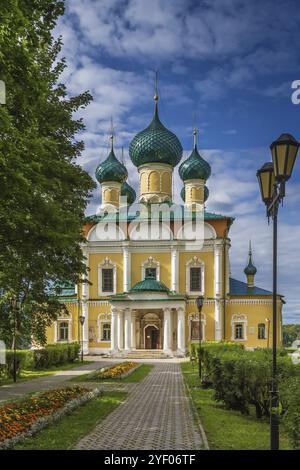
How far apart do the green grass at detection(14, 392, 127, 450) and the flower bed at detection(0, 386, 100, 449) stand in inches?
4.7

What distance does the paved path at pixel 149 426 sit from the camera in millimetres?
7641

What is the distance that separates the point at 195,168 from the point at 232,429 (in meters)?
33.3

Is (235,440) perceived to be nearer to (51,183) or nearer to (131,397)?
(131,397)

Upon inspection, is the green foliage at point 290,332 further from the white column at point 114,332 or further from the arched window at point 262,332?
the white column at point 114,332

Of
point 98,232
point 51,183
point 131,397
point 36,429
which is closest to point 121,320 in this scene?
point 98,232

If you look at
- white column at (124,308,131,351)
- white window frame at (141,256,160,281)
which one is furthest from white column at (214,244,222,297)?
white column at (124,308,131,351)

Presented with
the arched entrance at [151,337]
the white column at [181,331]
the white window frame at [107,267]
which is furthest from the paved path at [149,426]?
the white window frame at [107,267]

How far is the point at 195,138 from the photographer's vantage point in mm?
42531

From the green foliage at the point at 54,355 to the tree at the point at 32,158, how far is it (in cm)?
758

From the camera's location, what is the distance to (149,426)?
909 cm

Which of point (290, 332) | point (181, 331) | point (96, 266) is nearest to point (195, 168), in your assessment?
point (96, 266)

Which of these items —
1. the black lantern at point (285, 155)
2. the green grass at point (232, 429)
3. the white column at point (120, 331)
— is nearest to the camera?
the black lantern at point (285, 155)
